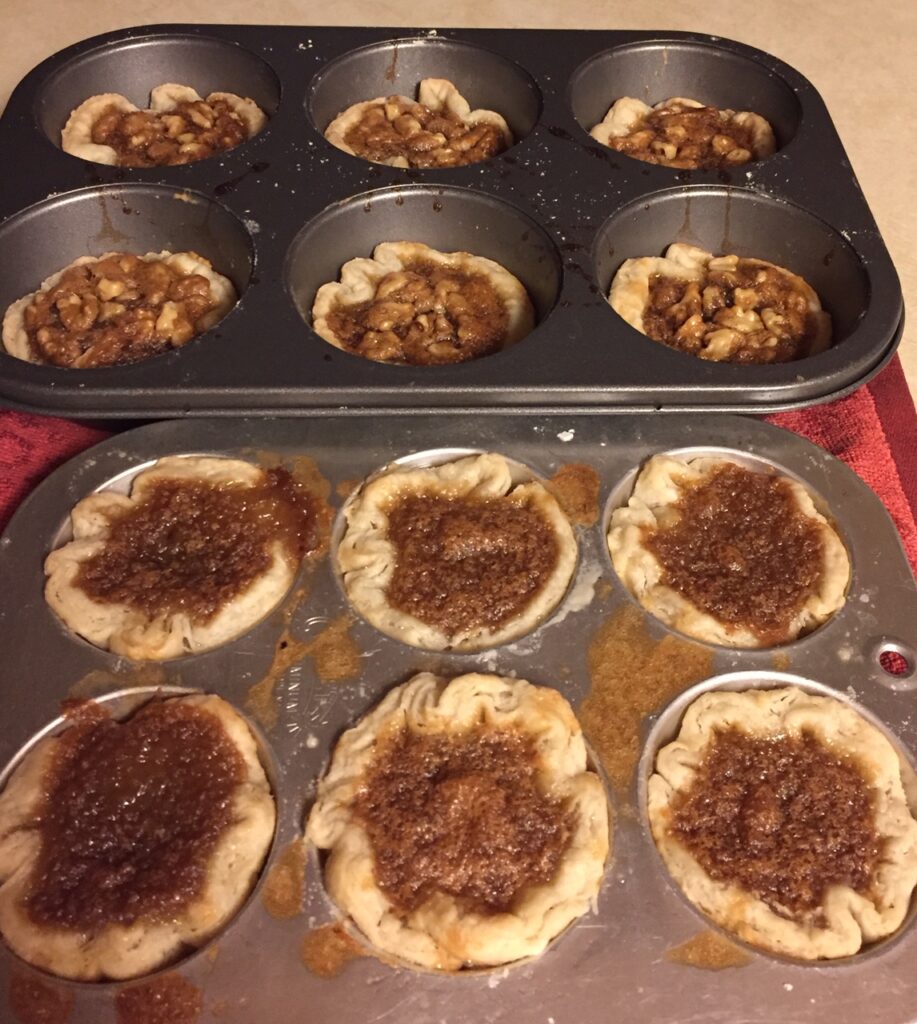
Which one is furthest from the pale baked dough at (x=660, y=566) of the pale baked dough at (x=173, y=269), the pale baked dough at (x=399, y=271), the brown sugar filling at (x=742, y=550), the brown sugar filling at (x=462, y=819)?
the pale baked dough at (x=173, y=269)

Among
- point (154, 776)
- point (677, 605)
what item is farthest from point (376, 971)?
point (677, 605)

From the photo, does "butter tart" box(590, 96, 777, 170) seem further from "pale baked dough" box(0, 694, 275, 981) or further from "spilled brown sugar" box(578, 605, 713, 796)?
"pale baked dough" box(0, 694, 275, 981)

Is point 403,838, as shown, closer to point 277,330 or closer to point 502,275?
point 277,330

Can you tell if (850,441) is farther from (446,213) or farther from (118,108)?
(118,108)

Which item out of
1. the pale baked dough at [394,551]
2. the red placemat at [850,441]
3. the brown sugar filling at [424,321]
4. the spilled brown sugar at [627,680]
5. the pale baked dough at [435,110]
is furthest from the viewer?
the pale baked dough at [435,110]

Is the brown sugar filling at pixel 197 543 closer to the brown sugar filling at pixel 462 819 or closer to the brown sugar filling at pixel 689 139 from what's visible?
the brown sugar filling at pixel 462 819

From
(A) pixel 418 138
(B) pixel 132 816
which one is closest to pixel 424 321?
(A) pixel 418 138

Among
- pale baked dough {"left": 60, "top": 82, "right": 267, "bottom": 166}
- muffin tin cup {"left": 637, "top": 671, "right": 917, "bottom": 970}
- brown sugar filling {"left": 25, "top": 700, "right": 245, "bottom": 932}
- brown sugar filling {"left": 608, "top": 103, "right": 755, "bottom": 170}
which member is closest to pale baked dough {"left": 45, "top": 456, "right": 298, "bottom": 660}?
brown sugar filling {"left": 25, "top": 700, "right": 245, "bottom": 932}
